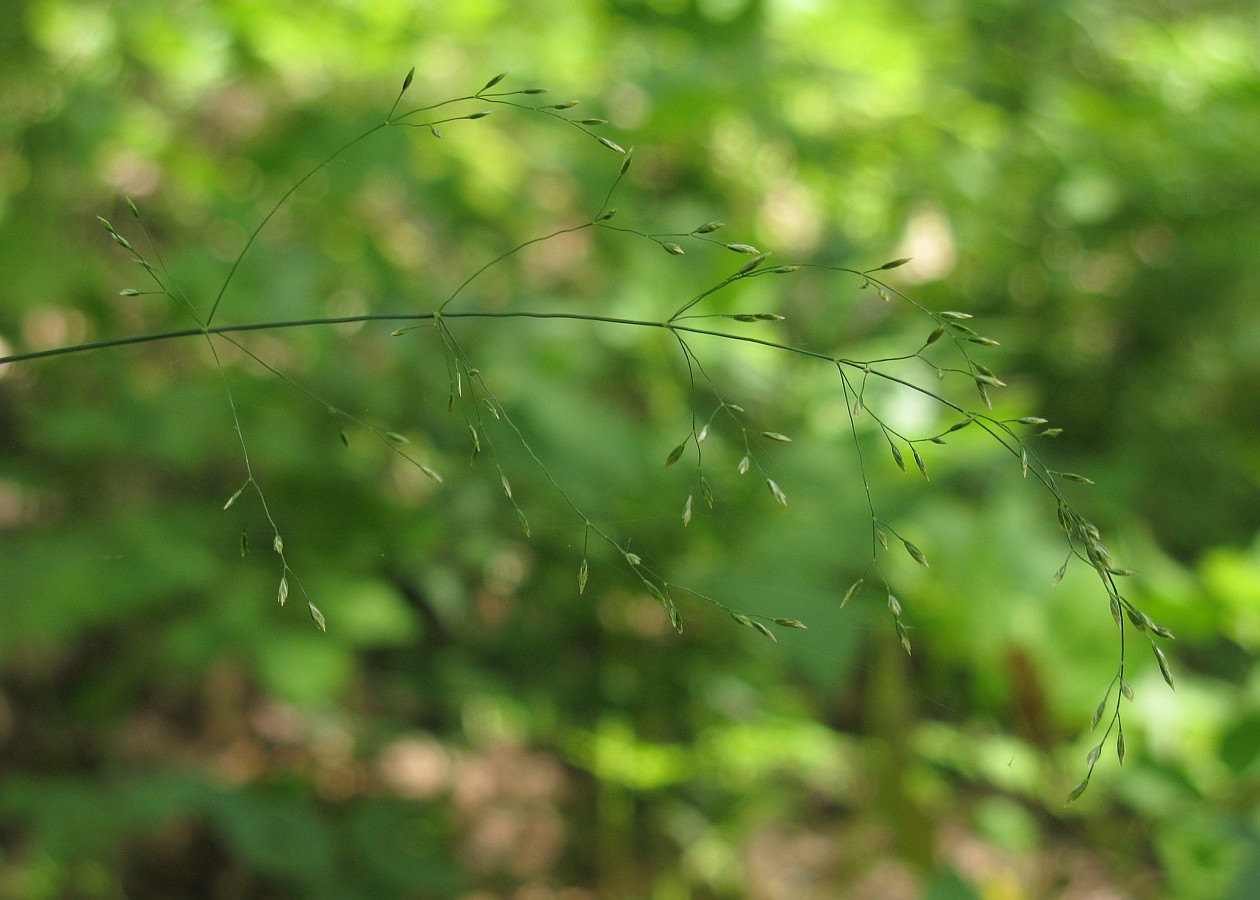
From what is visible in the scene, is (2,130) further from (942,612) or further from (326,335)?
(942,612)

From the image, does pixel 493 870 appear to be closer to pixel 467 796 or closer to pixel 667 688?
pixel 467 796

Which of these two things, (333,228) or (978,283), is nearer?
(333,228)

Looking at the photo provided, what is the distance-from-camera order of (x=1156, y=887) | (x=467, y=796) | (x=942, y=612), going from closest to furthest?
(x=942, y=612) < (x=1156, y=887) < (x=467, y=796)

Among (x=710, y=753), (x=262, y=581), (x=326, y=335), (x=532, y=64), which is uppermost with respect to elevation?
(x=532, y=64)

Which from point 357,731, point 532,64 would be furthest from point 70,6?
point 357,731

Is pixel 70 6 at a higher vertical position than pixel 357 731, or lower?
higher

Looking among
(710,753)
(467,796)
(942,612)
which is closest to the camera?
(942,612)
